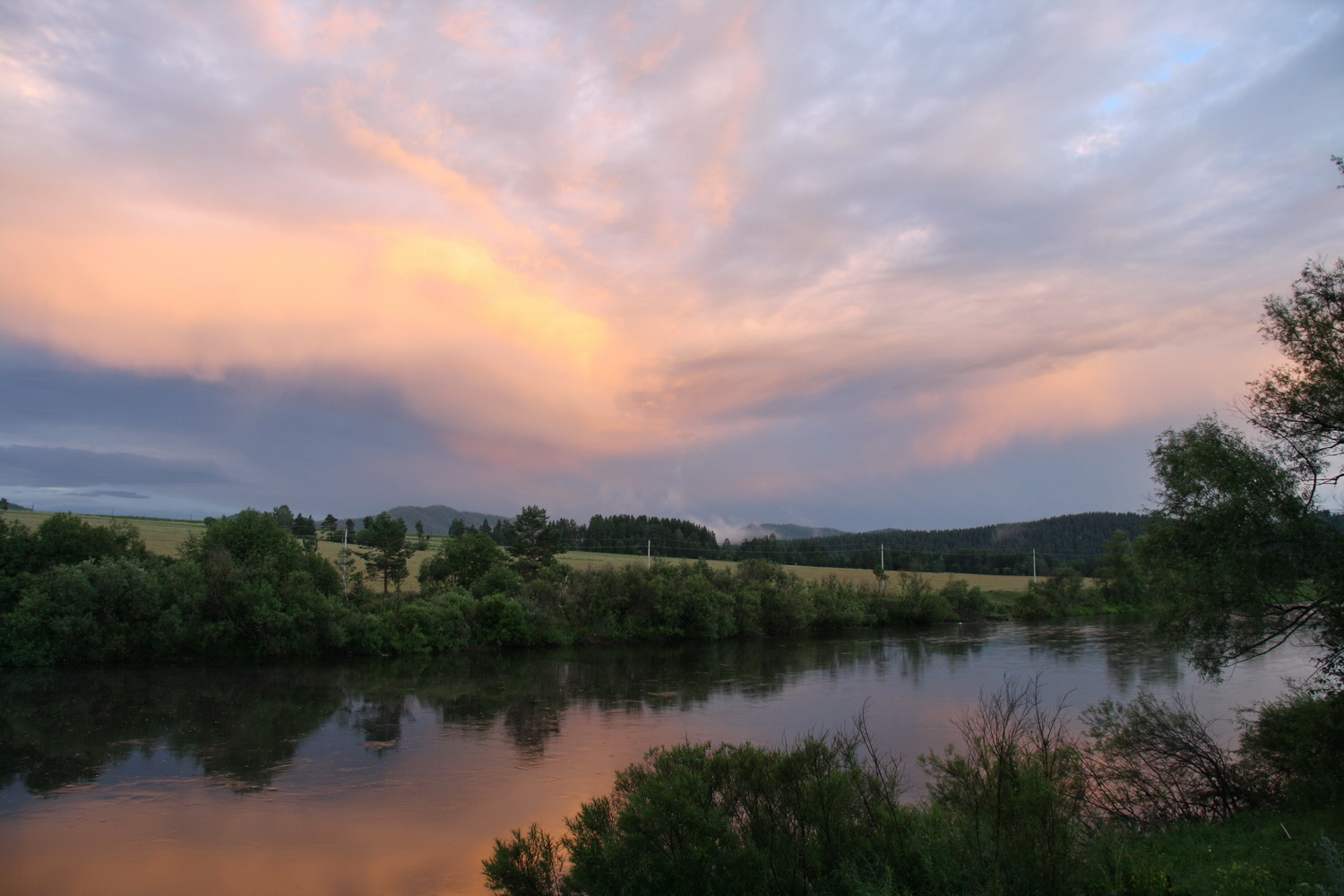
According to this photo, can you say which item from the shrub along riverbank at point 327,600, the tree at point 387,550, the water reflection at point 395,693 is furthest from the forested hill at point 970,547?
the tree at point 387,550

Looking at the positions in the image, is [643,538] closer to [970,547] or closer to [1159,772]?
[970,547]

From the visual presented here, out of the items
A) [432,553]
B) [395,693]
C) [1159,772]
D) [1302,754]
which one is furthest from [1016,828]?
[432,553]

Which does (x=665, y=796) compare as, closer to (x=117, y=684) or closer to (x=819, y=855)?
(x=819, y=855)

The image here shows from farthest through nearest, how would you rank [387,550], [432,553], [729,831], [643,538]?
[643,538] < [432,553] < [387,550] < [729,831]

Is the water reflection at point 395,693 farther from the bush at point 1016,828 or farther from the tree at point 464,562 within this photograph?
the bush at point 1016,828

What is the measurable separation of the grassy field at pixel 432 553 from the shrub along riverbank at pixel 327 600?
8556 millimetres

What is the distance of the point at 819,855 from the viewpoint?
33.1 ft

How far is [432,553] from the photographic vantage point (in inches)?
3255

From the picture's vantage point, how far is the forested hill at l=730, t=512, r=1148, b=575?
101m

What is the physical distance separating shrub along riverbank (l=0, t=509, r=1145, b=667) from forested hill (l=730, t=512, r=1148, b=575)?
3081 centimetres

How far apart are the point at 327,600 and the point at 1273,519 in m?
45.1

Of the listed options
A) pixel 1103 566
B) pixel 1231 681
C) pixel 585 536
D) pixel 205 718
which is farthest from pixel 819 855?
pixel 585 536

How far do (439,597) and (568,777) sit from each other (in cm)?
3115

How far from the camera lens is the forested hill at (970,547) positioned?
A: 332ft
